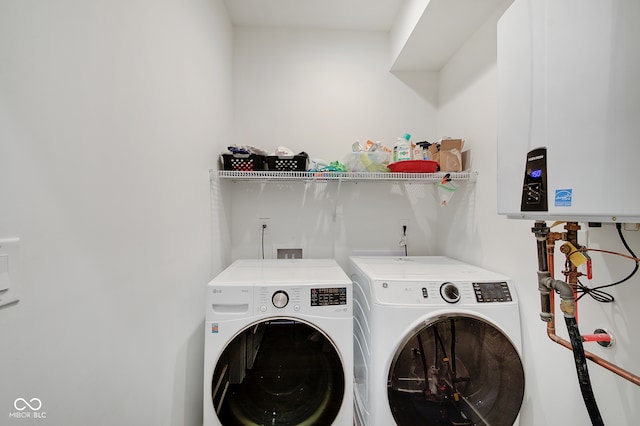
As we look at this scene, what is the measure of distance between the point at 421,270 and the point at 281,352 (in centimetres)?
87

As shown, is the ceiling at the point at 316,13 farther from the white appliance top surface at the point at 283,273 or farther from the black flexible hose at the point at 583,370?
the black flexible hose at the point at 583,370

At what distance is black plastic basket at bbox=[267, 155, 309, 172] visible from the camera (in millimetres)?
1655

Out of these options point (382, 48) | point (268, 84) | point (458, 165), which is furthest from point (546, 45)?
point (268, 84)

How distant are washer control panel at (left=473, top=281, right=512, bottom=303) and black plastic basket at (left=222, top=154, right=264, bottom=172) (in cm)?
145

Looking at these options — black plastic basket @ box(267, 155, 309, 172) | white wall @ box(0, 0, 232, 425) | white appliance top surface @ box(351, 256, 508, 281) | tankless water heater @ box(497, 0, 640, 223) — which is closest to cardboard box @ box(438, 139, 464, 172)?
white appliance top surface @ box(351, 256, 508, 281)

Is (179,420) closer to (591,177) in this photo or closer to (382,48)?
(591,177)

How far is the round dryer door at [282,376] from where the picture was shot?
3.75 ft

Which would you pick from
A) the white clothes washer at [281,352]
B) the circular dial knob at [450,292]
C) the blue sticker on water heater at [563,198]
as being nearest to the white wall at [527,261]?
the blue sticker on water heater at [563,198]

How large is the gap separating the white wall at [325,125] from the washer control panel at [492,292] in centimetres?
85

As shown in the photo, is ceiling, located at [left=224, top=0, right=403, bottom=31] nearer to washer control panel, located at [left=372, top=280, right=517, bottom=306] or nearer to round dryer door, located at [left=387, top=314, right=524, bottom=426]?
washer control panel, located at [left=372, top=280, right=517, bottom=306]

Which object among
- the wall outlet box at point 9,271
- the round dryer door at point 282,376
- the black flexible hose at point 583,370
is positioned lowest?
the round dryer door at point 282,376

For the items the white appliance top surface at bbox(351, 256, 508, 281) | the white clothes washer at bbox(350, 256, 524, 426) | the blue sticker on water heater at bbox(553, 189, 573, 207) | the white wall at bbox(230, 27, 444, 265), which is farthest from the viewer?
the white wall at bbox(230, 27, 444, 265)

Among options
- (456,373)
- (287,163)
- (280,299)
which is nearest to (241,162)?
(287,163)

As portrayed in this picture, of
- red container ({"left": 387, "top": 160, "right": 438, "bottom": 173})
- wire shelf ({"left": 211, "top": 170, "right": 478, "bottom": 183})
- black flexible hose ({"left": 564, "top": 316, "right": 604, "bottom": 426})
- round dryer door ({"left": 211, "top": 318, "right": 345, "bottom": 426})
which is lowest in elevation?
round dryer door ({"left": 211, "top": 318, "right": 345, "bottom": 426})
